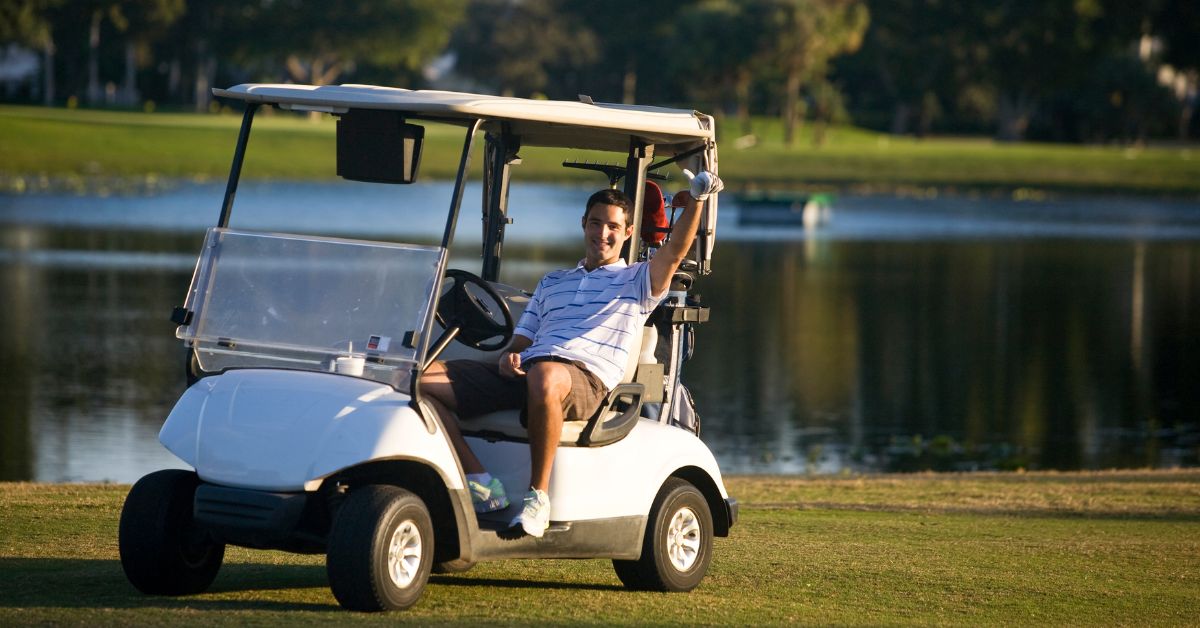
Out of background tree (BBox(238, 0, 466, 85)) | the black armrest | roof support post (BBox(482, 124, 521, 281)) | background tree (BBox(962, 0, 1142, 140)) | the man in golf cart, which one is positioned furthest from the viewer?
background tree (BBox(238, 0, 466, 85))

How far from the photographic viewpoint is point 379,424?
611 cm

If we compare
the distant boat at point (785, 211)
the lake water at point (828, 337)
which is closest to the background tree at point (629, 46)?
the distant boat at point (785, 211)

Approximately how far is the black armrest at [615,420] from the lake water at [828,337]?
731 centimetres

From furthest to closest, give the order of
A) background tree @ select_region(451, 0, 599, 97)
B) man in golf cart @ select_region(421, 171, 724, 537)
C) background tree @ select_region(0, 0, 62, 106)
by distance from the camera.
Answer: background tree @ select_region(451, 0, 599, 97) < background tree @ select_region(0, 0, 62, 106) < man in golf cart @ select_region(421, 171, 724, 537)

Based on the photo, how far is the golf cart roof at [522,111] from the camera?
6.41 meters

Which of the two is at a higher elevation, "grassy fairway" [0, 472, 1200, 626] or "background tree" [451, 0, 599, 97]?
"background tree" [451, 0, 599, 97]

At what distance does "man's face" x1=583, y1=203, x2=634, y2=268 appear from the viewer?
713 cm

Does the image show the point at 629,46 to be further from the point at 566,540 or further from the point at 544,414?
the point at 544,414

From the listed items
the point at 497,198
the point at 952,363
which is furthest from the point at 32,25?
the point at 497,198

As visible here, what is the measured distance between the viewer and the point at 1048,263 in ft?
124

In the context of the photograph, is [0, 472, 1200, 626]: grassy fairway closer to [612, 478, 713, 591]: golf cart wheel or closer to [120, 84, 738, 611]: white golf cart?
[612, 478, 713, 591]: golf cart wheel

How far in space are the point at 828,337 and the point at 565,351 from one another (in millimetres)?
17905

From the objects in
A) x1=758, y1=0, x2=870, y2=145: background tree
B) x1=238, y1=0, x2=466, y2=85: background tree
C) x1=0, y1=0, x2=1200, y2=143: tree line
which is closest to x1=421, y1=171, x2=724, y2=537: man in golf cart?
x1=0, y1=0, x2=1200, y2=143: tree line

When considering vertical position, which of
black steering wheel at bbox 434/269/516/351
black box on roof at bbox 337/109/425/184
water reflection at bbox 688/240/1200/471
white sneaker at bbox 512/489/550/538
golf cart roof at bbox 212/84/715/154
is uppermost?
golf cart roof at bbox 212/84/715/154
